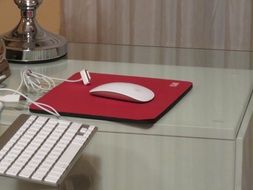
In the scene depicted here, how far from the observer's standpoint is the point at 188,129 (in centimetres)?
104

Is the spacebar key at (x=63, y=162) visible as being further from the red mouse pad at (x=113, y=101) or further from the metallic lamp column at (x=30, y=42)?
the metallic lamp column at (x=30, y=42)

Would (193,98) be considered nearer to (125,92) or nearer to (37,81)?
(125,92)

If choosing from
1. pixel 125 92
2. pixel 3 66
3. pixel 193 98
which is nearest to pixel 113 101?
pixel 125 92

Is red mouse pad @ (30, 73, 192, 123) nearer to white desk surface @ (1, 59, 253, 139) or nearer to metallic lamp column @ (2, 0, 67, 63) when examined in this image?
white desk surface @ (1, 59, 253, 139)

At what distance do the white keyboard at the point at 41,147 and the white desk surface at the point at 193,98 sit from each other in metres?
0.06

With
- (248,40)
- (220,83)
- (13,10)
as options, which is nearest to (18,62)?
(13,10)

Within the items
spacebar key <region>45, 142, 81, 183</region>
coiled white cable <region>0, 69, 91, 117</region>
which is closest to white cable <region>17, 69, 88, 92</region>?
coiled white cable <region>0, 69, 91, 117</region>

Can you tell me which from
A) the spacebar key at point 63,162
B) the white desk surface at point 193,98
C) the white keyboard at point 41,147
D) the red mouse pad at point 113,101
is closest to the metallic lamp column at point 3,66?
the white desk surface at point 193,98

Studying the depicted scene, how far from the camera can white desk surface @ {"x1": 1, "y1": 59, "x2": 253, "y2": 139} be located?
1039 mm

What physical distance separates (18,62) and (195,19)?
46 centimetres

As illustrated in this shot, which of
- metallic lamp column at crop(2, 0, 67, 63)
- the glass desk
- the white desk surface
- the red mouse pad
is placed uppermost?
metallic lamp column at crop(2, 0, 67, 63)

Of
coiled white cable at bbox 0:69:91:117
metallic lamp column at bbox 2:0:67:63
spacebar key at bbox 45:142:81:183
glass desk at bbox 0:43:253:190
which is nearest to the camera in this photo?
spacebar key at bbox 45:142:81:183

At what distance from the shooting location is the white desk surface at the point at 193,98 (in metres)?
1.04

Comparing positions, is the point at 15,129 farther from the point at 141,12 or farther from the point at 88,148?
the point at 141,12
